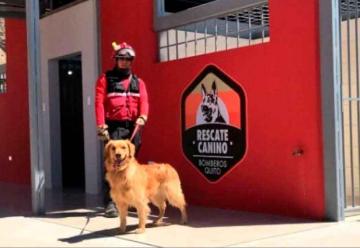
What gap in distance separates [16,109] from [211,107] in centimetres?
617

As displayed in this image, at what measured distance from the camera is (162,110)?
936cm

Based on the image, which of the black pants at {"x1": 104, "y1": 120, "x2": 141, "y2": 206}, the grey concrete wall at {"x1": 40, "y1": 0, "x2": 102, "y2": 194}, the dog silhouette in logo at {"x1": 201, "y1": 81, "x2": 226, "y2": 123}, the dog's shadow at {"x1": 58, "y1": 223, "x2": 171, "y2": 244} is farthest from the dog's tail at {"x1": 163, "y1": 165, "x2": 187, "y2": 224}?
the grey concrete wall at {"x1": 40, "y1": 0, "x2": 102, "y2": 194}

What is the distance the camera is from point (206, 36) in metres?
9.07

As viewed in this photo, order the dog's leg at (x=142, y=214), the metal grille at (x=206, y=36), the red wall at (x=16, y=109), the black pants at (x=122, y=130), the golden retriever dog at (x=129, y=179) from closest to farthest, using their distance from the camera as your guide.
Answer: the golden retriever dog at (x=129, y=179) → the dog's leg at (x=142, y=214) → the black pants at (x=122, y=130) → the metal grille at (x=206, y=36) → the red wall at (x=16, y=109)

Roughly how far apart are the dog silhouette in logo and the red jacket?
114 centimetres

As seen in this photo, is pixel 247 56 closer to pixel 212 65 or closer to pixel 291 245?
pixel 212 65

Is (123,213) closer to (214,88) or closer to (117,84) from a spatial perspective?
(117,84)

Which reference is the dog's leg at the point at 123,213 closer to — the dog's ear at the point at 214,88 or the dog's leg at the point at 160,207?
the dog's leg at the point at 160,207

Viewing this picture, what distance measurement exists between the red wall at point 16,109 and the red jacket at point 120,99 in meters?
5.46

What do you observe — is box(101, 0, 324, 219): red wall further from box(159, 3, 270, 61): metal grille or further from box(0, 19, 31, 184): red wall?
box(0, 19, 31, 184): red wall

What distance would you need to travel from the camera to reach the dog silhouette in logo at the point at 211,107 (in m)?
8.45

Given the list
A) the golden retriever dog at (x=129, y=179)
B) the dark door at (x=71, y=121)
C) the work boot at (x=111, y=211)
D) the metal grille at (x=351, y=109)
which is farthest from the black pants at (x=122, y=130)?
the dark door at (x=71, y=121)

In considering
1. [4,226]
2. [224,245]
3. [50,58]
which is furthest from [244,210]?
[50,58]

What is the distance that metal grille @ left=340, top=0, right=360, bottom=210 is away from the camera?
7.56 m
